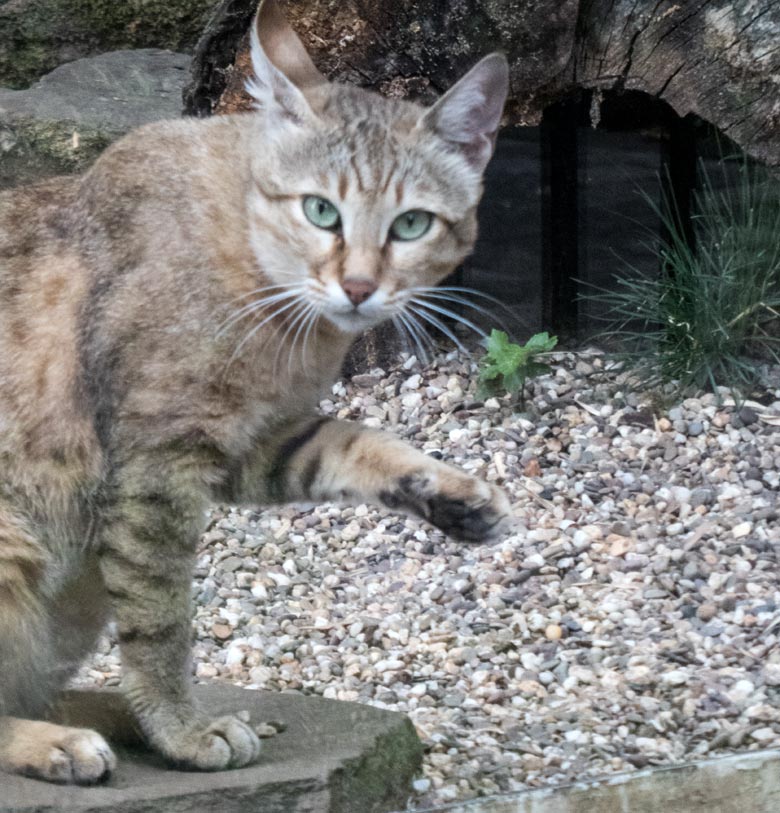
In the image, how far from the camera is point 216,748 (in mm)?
2354

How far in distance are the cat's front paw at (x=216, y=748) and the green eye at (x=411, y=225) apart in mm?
937

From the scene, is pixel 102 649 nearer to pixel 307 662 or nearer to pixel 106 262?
pixel 307 662

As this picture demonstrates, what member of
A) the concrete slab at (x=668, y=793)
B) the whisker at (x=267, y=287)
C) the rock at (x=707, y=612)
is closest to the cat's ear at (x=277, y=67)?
the whisker at (x=267, y=287)

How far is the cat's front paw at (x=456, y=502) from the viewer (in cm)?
227

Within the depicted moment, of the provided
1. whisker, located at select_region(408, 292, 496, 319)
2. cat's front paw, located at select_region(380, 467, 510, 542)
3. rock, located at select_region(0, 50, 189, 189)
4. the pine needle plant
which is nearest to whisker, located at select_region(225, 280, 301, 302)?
whisker, located at select_region(408, 292, 496, 319)

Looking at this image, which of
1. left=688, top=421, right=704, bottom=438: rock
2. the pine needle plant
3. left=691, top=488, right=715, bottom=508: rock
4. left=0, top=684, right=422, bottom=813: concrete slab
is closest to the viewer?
left=0, top=684, right=422, bottom=813: concrete slab

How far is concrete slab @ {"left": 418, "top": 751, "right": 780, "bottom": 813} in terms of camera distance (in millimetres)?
1966

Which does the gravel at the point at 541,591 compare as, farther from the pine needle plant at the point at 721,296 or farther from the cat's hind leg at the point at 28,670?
the cat's hind leg at the point at 28,670

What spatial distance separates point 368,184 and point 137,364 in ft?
1.65

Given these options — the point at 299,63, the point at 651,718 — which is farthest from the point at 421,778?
the point at 299,63

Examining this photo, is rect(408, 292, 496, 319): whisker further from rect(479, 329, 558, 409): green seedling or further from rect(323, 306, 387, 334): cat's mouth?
rect(479, 329, 558, 409): green seedling

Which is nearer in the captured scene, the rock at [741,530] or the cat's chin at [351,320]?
the cat's chin at [351,320]

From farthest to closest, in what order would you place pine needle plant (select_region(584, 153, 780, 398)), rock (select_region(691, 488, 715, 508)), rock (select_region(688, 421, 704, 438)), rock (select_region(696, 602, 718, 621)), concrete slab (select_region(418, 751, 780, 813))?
pine needle plant (select_region(584, 153, 780, 398)) < rock (select_region(688, 421, 704, 438)) < rock (select_region(691, 488, 715, 508)) < rock (select_region(696, 602, 718, 621)) < concrete slab (select_region(418, 751, 780, 813))

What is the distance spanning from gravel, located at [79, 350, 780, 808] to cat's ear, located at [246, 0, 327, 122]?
91 cm
